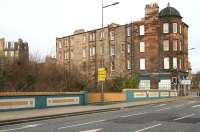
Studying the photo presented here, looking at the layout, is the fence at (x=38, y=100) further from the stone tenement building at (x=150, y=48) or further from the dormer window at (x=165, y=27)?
the dormer window at (x=165, y=27)

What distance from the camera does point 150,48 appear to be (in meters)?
72.0

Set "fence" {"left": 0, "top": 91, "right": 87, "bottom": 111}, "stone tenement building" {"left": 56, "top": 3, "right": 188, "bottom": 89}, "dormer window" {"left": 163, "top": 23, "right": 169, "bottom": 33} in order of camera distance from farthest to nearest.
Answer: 1. "dormer window" {"left": 163, "top": 23, "right": 169, "bottom": 33}
2. "stone tenement building" {"left": 56, "top": 3, "right": 188, "bottom": 89}
3. "fence" {"left": 0, "top": 91, "right": 87, "bottom": 111}

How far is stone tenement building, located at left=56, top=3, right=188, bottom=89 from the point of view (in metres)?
70.6

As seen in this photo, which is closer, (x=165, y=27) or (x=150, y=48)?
(x=165, y=27)

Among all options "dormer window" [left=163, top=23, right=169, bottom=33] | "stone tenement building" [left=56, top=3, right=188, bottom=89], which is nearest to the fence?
"stone tenement building" [left=56, top=3, right=188, bottom=89]

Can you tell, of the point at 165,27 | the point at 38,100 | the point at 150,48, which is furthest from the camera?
the point at 150,48

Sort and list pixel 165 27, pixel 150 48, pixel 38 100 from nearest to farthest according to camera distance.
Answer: pixel 38 100, pixel 165 27, pixel 150 48

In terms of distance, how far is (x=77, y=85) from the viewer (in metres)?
39.8

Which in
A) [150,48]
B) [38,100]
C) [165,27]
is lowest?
[38,100]

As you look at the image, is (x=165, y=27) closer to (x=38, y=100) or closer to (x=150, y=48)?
(x=150, y=48)

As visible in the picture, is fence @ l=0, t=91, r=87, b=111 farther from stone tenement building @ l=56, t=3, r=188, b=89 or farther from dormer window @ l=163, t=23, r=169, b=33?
dormer window @ l=163, t=23, r=169, b=33

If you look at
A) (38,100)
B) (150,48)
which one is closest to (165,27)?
(150,48)

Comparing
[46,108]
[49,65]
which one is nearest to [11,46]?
[49,65]

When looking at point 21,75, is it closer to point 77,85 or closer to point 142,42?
point 77,85
